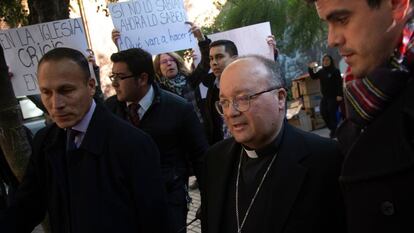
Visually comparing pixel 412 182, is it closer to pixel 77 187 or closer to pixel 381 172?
pixel 381 172

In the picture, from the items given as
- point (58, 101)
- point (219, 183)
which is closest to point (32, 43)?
point (58, 101)

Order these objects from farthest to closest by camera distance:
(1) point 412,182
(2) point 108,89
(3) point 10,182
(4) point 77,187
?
(2) point 108,89, (3) point 10,182, (4) point 77,187, (1) point 412,182

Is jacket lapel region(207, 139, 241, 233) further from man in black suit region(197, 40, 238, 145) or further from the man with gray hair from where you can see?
man in black suit region(197, 40, 238, 145)

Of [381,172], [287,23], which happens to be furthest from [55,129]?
[287,23]

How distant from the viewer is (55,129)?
97.3 inches

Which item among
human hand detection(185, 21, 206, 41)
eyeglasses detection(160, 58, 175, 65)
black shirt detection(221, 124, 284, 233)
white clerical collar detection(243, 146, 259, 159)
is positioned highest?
human hand detection(185, 21, 206, 41)

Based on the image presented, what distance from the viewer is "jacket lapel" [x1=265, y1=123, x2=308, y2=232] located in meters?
1.88

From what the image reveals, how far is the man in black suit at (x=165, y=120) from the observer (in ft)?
11.1

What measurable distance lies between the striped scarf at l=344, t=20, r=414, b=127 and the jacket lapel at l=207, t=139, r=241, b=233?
0.96 metres

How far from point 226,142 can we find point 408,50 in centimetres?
126

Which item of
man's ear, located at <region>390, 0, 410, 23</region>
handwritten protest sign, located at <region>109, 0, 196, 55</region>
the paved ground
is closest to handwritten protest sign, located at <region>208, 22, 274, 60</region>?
handwritten protest sign, located at <region>109, 0, 196, 55</region>

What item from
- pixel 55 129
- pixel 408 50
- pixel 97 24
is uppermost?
pixel 97 24

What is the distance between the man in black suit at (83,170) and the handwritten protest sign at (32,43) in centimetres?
159

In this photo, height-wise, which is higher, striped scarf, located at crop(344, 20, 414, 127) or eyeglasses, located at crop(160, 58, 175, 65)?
eyeglasses, located at crop(160, 58, 175, 65)
